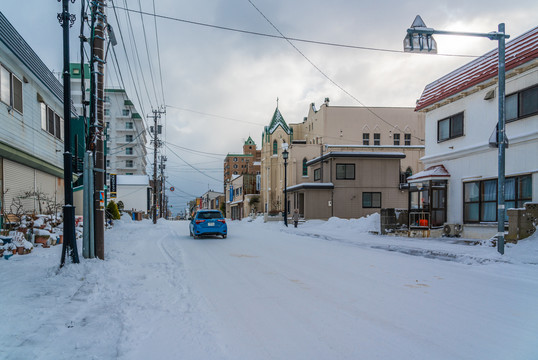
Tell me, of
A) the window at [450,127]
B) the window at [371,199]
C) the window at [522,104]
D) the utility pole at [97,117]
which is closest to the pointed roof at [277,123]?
the window at [371,199]

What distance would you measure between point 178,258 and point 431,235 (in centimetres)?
1260

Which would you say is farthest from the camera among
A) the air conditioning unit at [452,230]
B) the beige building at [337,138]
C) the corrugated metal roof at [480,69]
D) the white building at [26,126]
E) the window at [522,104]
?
the beige building at [337,138]

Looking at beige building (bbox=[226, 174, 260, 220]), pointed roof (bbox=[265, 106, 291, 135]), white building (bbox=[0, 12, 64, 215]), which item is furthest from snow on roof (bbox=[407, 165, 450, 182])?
beige building (bbox=[226, 174, 260, 220])

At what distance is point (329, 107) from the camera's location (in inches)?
1960

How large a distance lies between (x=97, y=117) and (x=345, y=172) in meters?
29.6

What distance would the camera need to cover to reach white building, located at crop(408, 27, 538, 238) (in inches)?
581

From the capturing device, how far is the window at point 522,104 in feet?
47.6

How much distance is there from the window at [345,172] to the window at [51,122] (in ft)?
Result: 79.3

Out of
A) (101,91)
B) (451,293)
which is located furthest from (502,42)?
(101,91)

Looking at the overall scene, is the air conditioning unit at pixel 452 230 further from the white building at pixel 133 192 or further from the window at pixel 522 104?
the white building at pixel 133 192

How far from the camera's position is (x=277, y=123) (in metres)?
56.1

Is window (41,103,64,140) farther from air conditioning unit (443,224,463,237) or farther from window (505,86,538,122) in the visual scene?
window (505,86,538,122)

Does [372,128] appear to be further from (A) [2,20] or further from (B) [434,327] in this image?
(B) [434,327]

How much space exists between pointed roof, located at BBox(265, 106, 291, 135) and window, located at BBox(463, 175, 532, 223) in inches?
1537
